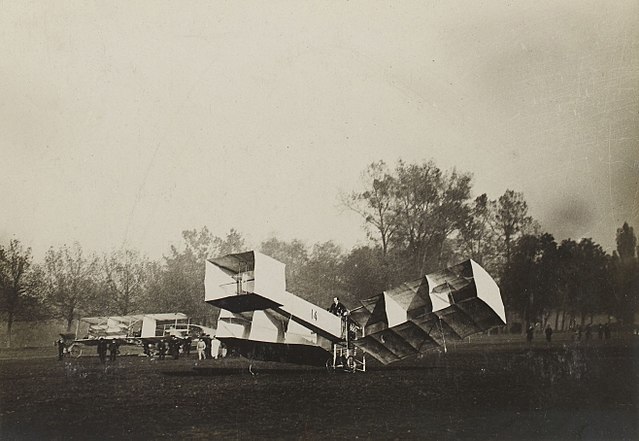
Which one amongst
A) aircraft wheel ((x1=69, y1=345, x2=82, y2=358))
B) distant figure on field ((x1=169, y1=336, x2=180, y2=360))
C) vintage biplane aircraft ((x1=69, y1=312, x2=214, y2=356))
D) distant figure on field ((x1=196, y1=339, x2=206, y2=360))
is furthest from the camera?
distant figure on field ((x1=169, y1=336, x2=180, y2=360))

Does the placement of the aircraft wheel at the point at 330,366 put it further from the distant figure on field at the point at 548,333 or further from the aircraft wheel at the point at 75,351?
the aircraft wheel at the point at 75,351

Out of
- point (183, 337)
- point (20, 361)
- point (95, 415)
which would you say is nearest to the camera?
point (95, 415)

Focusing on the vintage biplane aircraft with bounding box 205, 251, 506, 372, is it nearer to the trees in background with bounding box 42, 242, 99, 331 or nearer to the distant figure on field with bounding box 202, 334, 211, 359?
the distant figure on field with bounding box 202, 334, 211, 359

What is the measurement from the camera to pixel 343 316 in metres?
4.76

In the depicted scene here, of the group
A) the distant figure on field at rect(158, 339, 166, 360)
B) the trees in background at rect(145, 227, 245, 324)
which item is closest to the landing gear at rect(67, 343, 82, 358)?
the trees in background at rect(145, 227, 245, 324)

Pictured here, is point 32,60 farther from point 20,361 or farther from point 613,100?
point 613,100

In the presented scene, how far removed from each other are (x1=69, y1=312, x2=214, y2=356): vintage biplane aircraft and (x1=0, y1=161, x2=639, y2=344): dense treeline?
27 centimetres

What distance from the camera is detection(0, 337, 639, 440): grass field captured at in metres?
3.77

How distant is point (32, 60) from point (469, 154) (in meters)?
3.35

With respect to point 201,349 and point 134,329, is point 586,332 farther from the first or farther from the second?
point 134,329

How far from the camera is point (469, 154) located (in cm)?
402

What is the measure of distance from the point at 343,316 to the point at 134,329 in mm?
2361

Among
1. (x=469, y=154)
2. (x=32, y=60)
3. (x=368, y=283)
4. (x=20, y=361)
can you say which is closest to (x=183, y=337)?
(x=20, y=361)

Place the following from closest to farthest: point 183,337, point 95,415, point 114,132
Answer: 1. point 95,415
2. point 114,132
3. point 183,337
